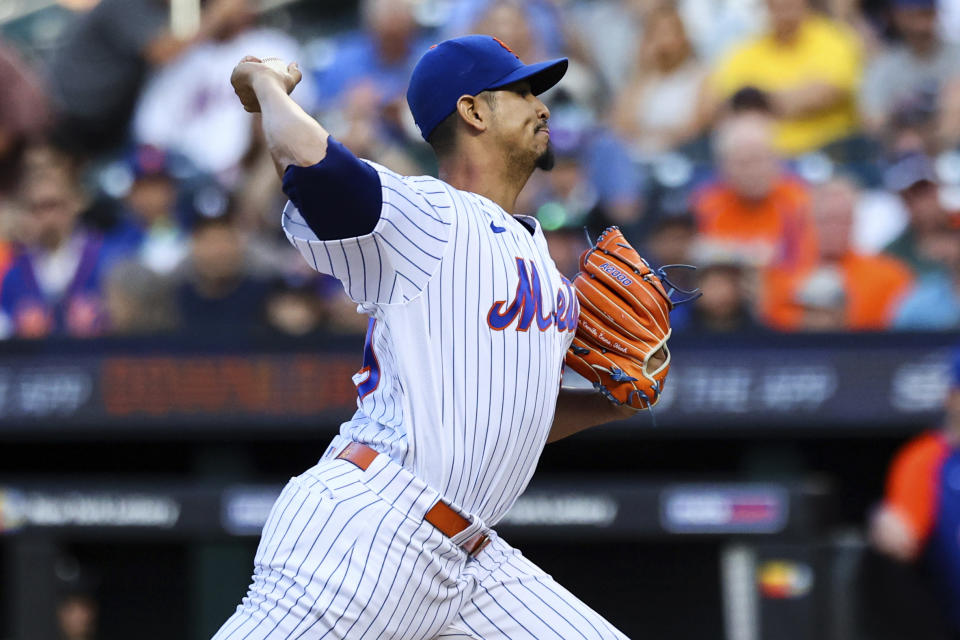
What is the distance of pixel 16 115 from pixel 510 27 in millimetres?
→ 2754

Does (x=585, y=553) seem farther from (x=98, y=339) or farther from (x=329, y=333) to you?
(x=98, y=339)

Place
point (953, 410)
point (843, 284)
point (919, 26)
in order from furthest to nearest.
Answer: point (919, 26), point (843, 284), point (953, 410)

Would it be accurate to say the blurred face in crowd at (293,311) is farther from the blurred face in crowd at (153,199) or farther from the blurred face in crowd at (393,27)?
the blurred face in crowd at (393,27)

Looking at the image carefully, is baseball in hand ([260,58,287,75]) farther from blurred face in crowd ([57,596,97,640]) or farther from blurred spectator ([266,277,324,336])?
blurred face in crowd ([57,596,97,640])

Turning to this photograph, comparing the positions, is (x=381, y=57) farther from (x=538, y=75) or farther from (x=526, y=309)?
(x=526, y=309)

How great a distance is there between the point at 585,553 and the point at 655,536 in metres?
0.41

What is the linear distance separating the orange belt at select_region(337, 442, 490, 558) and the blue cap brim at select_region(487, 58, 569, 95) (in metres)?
0.74

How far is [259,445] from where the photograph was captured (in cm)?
584

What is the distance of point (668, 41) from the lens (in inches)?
254

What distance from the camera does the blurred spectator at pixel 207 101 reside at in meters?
6.87

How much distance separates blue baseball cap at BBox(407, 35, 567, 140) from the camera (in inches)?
107

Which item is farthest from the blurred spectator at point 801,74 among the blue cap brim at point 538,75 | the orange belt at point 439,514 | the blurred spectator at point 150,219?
the orange belt at point 439,514

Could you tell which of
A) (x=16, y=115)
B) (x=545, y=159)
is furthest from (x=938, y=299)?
(x=16, y=115)

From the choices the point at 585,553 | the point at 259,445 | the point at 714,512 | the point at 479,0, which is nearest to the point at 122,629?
the point at 259,445
